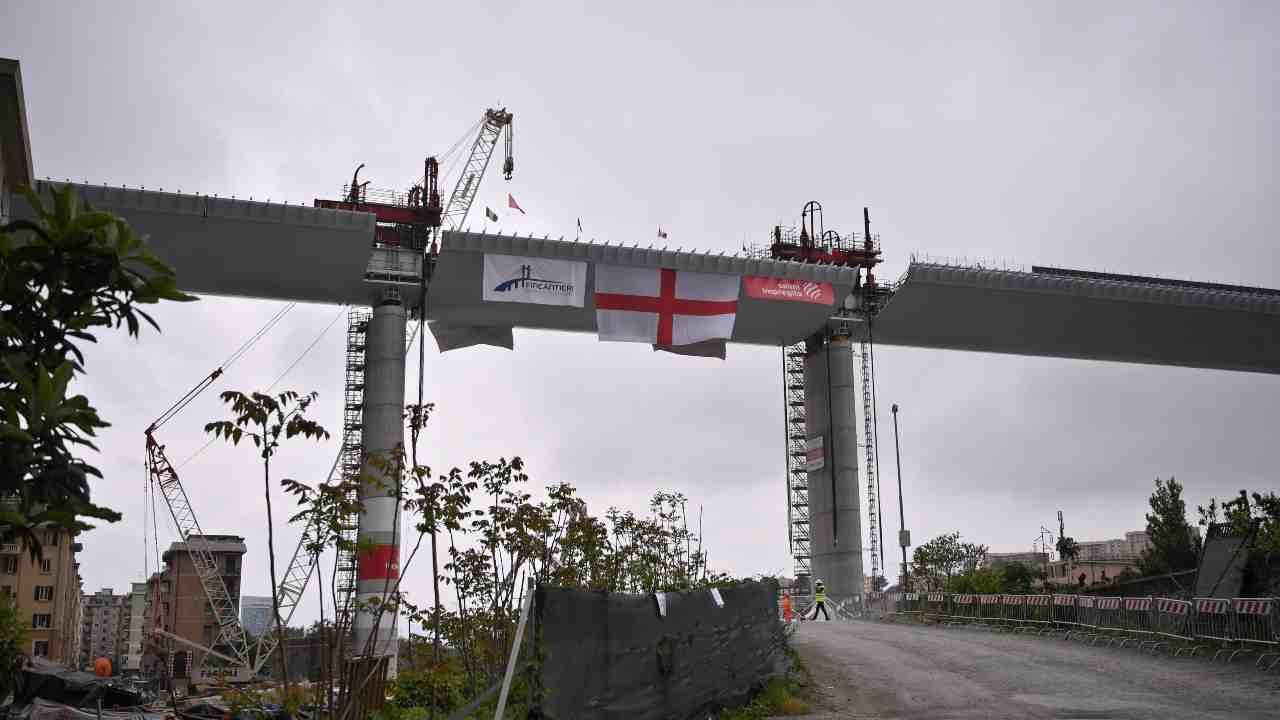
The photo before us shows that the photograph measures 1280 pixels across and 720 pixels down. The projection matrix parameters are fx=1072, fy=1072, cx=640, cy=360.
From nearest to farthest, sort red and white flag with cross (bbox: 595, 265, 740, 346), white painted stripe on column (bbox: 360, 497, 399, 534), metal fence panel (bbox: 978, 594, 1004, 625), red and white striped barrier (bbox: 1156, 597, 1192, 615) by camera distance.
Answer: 1. red and white striped barrier (bbox: 1156, 597, 1192, 615)
2. metal fence panel (bbox: 978, 594, 1004, 625)
3. white painted stripe on column (bbox: 360, 497, 399, 534)
4. red and white flag with cross (bbox: 595, 265, 740, 346)

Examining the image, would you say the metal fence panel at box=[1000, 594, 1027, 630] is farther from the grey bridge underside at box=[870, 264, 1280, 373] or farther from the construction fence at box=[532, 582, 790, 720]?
the grey bridge underside at box=[870, 264, 1280, 373]

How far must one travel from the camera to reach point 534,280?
2108 inches

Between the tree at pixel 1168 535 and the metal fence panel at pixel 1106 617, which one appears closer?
the metal fence panel at pixel 1106 617

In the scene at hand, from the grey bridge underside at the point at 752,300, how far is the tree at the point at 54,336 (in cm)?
4653

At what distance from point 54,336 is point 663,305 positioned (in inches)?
2002

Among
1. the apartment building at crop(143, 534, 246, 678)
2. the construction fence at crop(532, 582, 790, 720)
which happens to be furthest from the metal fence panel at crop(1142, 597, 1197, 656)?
the apartment building at crop(143, 534, 246, 678)

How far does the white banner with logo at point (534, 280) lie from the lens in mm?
52594

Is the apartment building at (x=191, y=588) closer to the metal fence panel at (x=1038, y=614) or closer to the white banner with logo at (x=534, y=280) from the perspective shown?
the white banner with logo at (x=534, y=280)

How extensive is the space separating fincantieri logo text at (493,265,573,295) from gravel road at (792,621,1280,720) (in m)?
30.2

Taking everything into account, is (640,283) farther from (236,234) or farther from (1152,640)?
(1152,640)

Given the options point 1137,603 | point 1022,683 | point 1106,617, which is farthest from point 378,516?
point 1022,683

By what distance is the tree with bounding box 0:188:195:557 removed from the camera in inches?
201

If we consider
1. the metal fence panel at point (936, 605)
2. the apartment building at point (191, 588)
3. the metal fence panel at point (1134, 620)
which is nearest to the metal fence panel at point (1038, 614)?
the metal fence panel at point (1134, 620)

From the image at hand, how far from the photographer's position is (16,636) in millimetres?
16438
